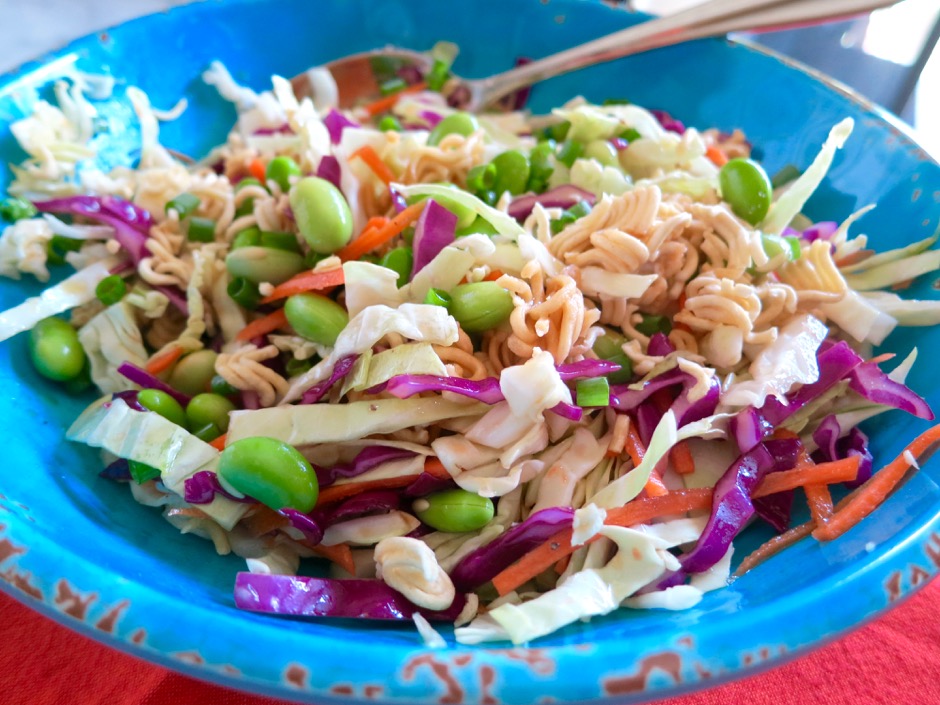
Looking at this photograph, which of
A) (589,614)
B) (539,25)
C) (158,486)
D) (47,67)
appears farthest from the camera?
(539,25)

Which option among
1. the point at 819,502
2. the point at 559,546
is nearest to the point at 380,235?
the point at 559,546

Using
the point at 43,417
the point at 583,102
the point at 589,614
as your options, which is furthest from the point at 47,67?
the point at 589,614

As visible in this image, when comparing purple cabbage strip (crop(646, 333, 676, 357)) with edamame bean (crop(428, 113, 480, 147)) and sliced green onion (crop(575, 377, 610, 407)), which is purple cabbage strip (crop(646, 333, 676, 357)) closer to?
sliced green onion (crop(575, 377, 610, 407))

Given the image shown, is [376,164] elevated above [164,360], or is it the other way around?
[376,164]

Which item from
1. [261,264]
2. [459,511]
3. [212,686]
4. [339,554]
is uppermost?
[261,264]

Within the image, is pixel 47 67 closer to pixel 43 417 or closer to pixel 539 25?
pixel 43 417

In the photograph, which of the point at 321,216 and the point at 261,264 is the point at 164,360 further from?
the point at 321,216

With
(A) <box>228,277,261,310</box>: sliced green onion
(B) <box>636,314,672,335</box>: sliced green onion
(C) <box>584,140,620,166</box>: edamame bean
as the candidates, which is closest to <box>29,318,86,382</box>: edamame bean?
(A) <box>228,277,261,310</box>: sliced green onion
